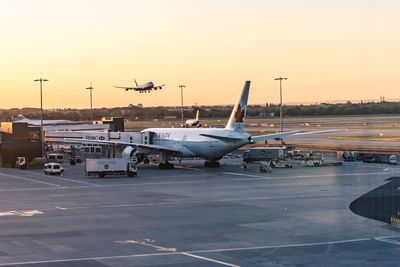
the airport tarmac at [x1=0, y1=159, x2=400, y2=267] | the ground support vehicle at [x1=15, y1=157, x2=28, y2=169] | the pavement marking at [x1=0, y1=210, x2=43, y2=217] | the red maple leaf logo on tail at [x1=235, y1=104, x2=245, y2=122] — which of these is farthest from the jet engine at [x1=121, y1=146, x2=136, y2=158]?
the pavement marking at [x1=0, y1=210, x2=43, y2=217]

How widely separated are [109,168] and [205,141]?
13.1 meters

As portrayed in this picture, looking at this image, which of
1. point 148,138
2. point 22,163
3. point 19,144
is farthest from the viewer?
point 19,144

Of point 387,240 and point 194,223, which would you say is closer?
point 387,240

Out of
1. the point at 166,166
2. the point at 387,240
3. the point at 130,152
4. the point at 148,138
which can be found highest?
the point at 148,138

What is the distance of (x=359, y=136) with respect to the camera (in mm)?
144250

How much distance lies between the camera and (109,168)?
77.3 m

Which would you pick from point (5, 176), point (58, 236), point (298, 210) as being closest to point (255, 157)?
point (5, 176)

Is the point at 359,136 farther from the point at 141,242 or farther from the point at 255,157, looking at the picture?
the point at 141,242

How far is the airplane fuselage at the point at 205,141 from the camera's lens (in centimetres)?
8344

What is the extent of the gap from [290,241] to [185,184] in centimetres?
3240

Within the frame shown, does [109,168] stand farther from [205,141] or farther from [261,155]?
[261,155]

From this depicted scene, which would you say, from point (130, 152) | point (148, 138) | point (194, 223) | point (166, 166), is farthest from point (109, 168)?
point (194, 223)

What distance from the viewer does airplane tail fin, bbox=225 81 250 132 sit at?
8469 centimetres

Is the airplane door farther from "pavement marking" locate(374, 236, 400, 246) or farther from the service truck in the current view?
"pavement marking" locate(374, 236, 400, 246)
